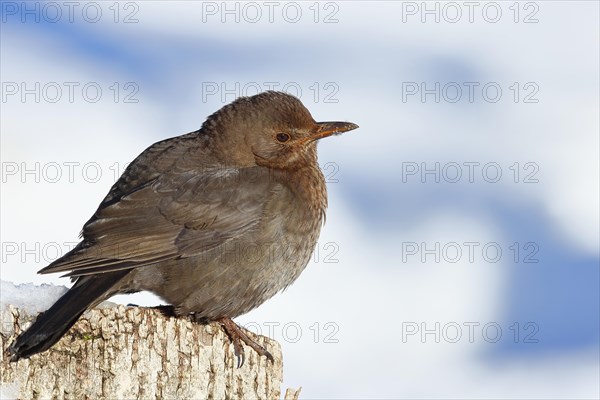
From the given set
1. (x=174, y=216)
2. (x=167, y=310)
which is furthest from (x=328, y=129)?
(x=167, y=310)

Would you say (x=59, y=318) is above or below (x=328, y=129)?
below

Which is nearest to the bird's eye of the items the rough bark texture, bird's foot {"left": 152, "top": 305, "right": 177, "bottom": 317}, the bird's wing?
the bird's wing

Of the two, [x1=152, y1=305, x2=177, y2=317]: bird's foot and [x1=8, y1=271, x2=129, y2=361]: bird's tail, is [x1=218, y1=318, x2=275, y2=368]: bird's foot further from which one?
[x1=8, y1=271, x2=129, y2=361]: bird's tail

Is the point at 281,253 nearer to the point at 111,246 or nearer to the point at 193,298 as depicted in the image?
the point at 193,298

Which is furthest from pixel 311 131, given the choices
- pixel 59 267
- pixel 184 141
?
pixel 59 267

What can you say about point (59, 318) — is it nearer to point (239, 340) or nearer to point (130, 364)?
point (130, 364)

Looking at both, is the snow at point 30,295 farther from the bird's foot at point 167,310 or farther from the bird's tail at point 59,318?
the bird's foot at point 167,310
